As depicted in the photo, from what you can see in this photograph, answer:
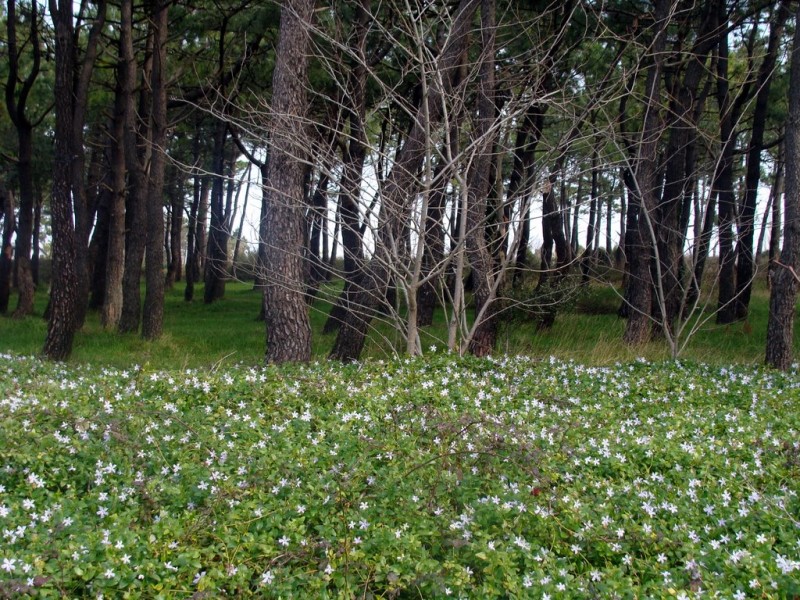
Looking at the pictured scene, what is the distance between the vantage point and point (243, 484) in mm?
3904

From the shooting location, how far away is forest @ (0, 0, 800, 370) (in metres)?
7.52

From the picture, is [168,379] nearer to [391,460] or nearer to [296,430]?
[296,430]

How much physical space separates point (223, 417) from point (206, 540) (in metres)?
1.52

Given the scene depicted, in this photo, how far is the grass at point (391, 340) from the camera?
10375mm

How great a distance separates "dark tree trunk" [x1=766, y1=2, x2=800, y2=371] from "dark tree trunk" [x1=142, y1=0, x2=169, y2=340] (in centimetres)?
1049

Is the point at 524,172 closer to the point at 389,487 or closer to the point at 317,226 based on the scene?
the point at 317,226

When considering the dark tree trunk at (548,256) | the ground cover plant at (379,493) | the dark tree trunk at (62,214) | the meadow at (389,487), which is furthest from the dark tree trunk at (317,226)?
the dark tree trunk at (62,214)

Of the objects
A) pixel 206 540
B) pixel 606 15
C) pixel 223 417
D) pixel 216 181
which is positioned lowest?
pixel 206 540

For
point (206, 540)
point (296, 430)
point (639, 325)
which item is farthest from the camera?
point (639, 325)

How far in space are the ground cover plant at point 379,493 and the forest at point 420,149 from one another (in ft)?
6.90

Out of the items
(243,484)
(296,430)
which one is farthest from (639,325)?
(243,484)

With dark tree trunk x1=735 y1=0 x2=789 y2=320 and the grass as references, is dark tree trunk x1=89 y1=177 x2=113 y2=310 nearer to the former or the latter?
the grass

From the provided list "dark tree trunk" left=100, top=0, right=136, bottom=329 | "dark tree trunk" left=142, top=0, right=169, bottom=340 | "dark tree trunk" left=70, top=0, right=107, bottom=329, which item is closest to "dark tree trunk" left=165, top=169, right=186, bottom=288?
"dark tree trunk" left=100, top=0, right=136, bottom=329

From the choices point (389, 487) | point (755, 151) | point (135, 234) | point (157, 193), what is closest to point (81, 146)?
point (157, 193)
